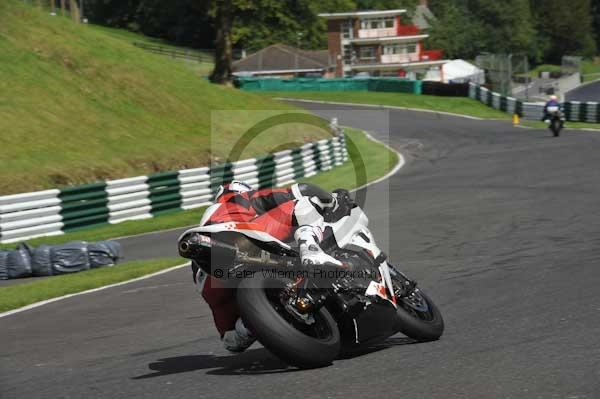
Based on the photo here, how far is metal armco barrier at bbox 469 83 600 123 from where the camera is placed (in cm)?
4166

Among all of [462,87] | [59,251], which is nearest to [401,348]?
[59,251]

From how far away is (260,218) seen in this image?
6387mm

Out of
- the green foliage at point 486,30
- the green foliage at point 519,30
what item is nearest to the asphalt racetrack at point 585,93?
the green foliage at point 486,30

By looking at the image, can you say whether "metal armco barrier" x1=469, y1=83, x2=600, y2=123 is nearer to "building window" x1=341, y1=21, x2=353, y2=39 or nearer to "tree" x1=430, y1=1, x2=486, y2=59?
"building window" x1=341, y1=21, x2=353, y2=39

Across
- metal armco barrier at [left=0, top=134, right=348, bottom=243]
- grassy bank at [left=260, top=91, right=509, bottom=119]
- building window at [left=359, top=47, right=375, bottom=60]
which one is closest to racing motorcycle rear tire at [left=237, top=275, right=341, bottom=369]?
metal armco barrier at [left=0, top=134, right=348, bottom=243]

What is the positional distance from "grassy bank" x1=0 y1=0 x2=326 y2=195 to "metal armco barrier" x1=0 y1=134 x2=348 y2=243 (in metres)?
3.04

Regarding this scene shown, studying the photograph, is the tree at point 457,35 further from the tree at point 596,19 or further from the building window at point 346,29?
the tree at point 596,19

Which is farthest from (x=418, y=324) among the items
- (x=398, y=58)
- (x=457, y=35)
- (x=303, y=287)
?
(x=457, y=35)

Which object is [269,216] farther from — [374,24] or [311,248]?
[374,24]

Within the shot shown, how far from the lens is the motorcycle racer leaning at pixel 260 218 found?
6.30 metres

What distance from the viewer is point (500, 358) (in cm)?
632

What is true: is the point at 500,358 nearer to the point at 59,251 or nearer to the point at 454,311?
the point at 454,311

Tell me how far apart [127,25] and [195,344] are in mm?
108564

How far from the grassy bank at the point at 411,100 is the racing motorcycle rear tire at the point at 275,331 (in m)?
41.6
